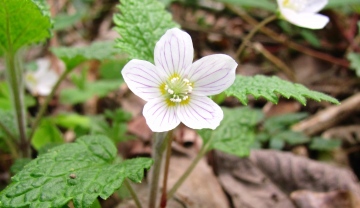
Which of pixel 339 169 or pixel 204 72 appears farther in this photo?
pixel 339 169

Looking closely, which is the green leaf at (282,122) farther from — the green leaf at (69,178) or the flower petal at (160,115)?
the green leaf at (69,178)

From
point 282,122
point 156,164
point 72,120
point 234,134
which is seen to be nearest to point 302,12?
point 234,134

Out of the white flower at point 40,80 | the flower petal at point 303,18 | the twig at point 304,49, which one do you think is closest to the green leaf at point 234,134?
the flower petal at point 303,18

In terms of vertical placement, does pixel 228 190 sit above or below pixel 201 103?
below

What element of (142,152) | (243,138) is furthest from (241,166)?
(142,152)

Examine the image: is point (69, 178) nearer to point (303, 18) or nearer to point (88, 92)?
point (303, 18)

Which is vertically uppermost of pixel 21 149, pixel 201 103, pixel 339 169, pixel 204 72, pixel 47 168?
pixel 204 72

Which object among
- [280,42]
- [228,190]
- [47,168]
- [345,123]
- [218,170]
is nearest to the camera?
[47,168]

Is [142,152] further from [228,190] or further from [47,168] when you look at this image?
[47,168]
